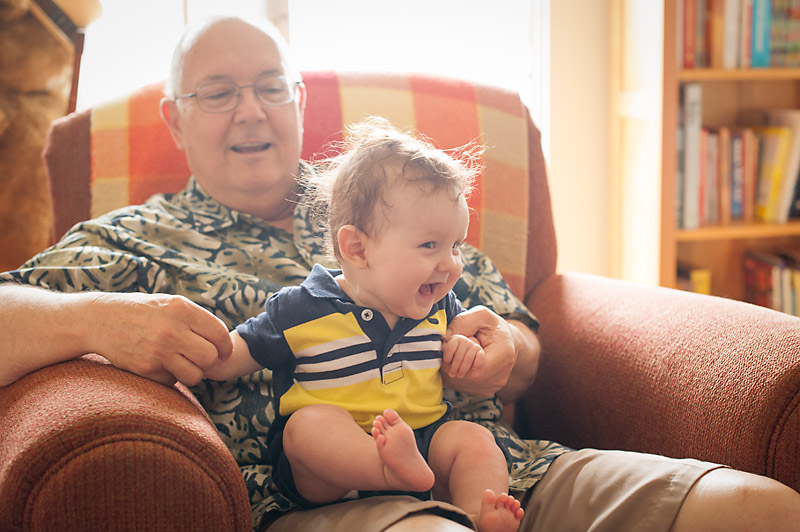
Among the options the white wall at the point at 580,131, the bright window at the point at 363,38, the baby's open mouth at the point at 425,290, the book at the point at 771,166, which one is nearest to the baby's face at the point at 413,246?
the baby's open mouth at the point at 425,290

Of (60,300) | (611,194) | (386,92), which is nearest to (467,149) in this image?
(386,92)

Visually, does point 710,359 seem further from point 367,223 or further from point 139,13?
point 139,13

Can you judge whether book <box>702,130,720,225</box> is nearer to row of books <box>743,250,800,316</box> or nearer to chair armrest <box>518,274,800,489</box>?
row of books <box>743,250,800,316</box>

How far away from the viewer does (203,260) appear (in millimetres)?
1241

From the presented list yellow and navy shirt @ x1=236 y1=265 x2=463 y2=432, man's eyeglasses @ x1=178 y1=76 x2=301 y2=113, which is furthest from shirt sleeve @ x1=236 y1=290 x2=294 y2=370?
man's eyeglasses @ x1=178 y1=76 x2=301 y2=113

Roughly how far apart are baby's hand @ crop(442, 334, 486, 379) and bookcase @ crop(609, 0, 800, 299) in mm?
1494

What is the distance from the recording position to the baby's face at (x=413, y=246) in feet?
3.05

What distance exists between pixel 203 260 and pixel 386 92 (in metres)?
0.58

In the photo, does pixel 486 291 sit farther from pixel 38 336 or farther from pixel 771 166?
pixel 771 166

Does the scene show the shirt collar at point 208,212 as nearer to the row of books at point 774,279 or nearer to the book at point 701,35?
the book at point 701,35

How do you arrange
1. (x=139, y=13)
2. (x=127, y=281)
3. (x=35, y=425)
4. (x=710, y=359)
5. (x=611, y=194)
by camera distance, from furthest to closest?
(x=611, y=194) < (x=139, y=13) < (x=127, y=281) < (x=710, y=359) < (x=35, y=425)

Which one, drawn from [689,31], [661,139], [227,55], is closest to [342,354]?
[227,55]

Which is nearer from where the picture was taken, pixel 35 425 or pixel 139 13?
pixel 35 425

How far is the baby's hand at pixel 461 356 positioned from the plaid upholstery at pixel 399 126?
0.51 meters
